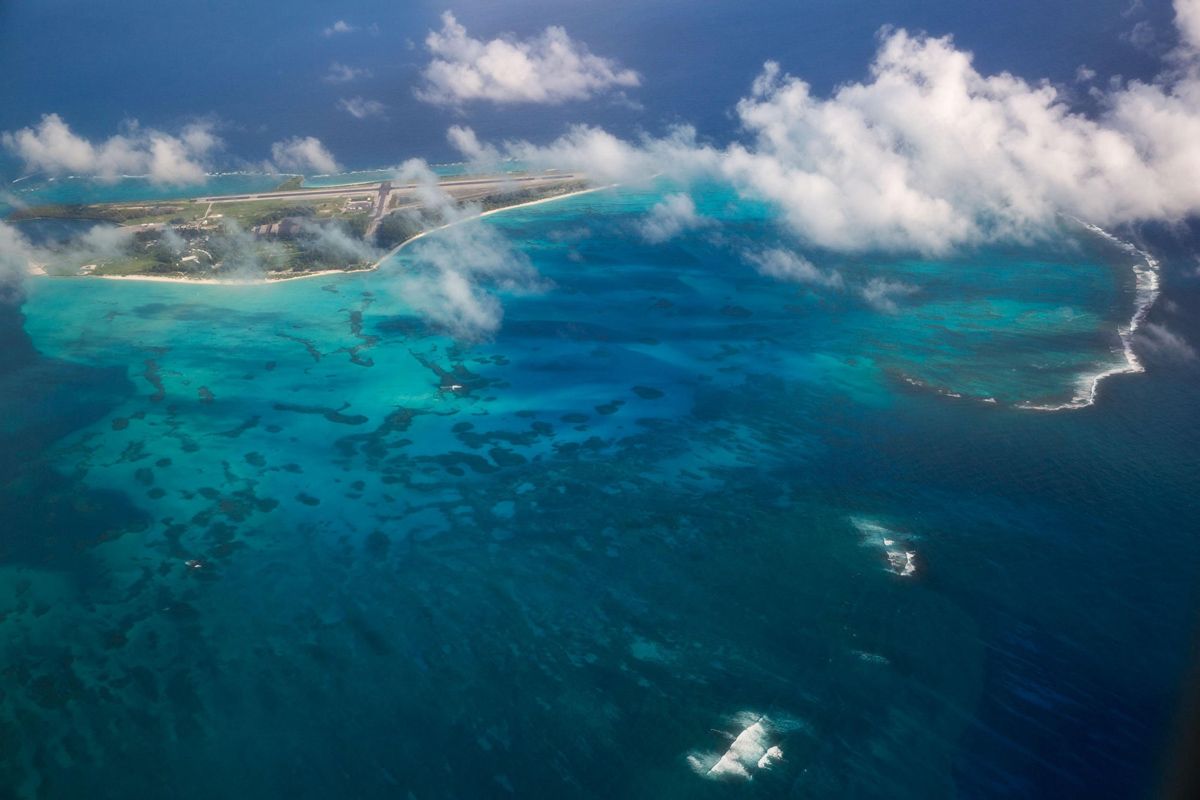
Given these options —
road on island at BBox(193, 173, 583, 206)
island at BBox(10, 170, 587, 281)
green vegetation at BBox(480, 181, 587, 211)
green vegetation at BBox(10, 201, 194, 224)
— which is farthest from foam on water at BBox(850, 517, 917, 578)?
green vegetation at BBox(10, 201, 194, 224)

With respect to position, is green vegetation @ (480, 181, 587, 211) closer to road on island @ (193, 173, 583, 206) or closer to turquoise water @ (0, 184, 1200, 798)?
road on island @ (193, 173, 583, 206)

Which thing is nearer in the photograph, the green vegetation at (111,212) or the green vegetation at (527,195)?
the green vegetation at (111,212)

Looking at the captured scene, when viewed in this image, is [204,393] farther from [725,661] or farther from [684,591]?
[725,661]

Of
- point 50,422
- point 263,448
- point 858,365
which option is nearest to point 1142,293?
point 858,365

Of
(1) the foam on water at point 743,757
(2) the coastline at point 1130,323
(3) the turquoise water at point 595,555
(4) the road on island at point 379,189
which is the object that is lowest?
(1) the foam on water at point 743,757

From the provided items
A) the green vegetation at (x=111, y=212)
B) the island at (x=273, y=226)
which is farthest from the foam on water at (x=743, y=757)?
the green vegetation at (x=111, y=212)

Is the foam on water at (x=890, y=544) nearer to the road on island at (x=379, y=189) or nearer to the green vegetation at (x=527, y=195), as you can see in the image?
the green vegetation at (x=527, y=195)
